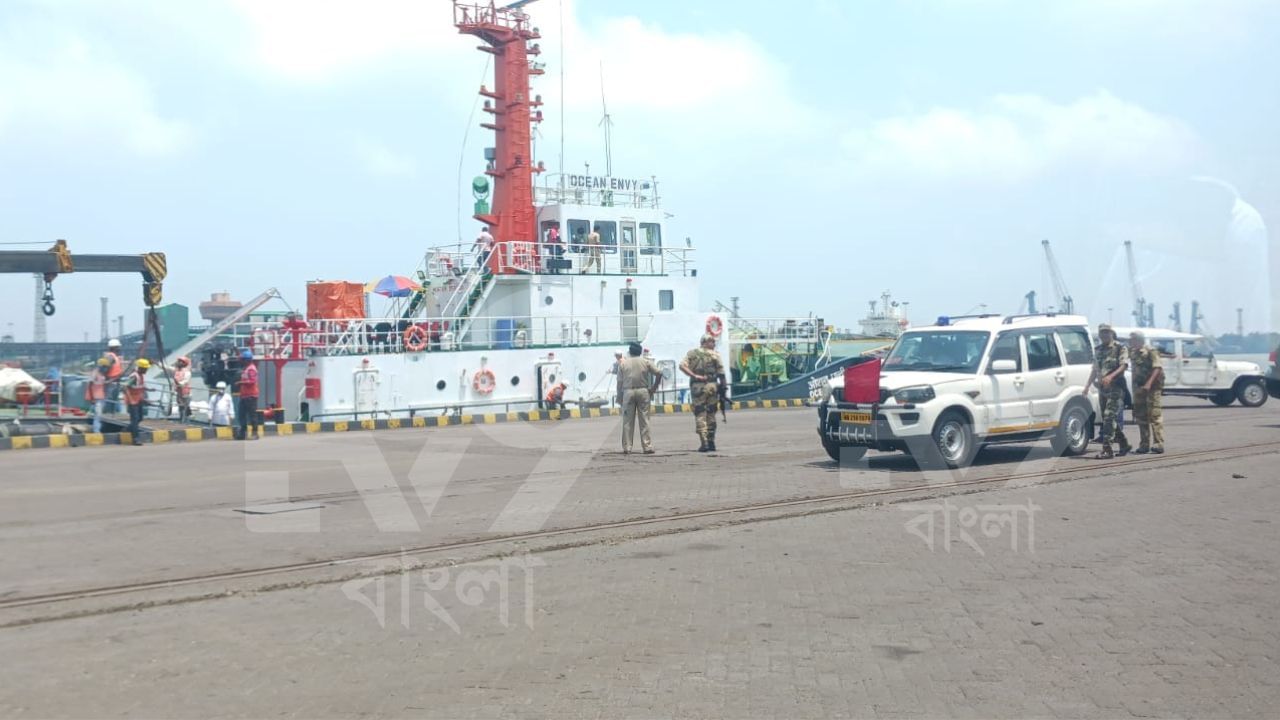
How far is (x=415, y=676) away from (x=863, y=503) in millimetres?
6394

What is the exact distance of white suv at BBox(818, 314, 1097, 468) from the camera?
43.6 feet

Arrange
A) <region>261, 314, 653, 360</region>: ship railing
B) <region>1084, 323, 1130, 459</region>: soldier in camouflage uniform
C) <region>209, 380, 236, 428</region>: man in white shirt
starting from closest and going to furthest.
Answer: <region>1084, 323, 1130, 459</region>: soldier in camouflage uniform → <region>209, 380, 236, 428</region>: man in white shirt → <region>261, 314, 653, 360</region>: ship railing

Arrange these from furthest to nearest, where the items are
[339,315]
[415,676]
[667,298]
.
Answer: [667,298] < [339,315] < [415,676]

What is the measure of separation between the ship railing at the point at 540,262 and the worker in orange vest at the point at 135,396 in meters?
9.04

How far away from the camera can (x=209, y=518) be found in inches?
403

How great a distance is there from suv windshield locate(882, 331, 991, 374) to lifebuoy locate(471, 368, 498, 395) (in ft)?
41.4

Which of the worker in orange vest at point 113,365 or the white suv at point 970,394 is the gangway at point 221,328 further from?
the white suv at point 970,394

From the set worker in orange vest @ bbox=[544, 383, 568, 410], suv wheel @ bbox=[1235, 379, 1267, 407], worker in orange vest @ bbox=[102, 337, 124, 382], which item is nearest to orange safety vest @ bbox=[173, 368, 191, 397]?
worker in orange vest @ bbox=[102, 337, 124, 382]

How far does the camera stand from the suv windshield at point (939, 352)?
45.5 feet

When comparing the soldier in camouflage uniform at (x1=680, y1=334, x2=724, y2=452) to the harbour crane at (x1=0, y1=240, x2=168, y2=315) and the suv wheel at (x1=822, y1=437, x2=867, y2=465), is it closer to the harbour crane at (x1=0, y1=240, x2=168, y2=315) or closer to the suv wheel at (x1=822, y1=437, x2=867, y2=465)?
the suv wheel at (x1=822, y1=437, x2=867, y2=465)

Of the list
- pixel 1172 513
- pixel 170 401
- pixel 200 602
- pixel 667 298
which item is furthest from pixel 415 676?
pixel 667 298

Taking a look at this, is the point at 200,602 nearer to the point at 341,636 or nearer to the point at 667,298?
the point at 341,636

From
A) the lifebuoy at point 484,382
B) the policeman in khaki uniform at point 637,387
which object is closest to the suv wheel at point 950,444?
the policeman in khaki uniform at point 637,387

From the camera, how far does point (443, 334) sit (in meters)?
25.0
